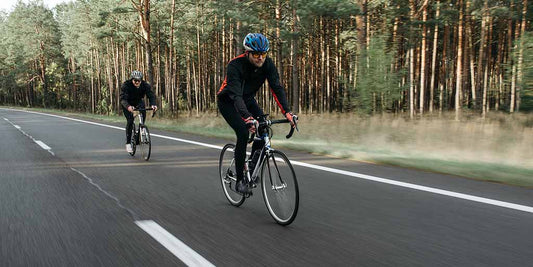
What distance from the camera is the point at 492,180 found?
6348 millimetres

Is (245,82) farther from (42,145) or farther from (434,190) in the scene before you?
(42,145)

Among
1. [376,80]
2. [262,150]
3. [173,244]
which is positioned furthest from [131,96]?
[376,80]

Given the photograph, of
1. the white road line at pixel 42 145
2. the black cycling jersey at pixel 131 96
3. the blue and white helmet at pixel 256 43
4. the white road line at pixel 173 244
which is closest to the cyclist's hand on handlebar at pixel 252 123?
the blue and white helmet at pixel 256 43

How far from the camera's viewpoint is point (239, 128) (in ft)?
16.2

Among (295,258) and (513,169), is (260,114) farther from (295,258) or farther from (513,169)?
(513,169)

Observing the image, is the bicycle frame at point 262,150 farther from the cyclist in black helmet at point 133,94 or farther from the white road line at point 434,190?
the cyclist in black helmet at point 133,94

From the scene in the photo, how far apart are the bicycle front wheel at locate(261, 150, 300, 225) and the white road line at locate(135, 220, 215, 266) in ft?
3.76

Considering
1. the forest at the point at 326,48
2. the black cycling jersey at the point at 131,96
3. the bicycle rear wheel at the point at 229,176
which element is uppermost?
the forest at the point at 326,48

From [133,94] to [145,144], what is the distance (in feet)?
4.23

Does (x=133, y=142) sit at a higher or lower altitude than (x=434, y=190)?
higher

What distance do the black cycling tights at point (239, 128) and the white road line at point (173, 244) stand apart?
3.99ft

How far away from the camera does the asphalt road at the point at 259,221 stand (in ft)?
11.5

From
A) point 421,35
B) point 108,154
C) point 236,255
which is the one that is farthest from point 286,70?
point 236,255

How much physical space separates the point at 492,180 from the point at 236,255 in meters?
4.62
